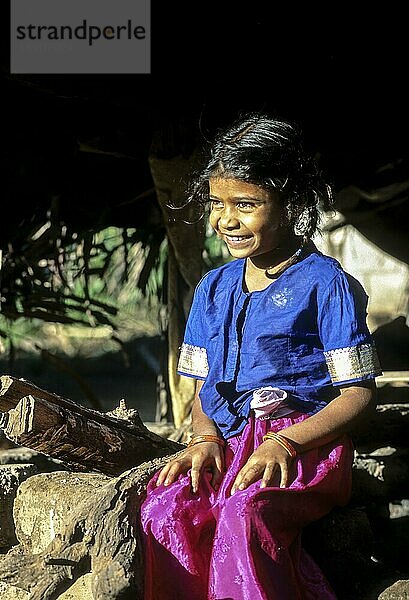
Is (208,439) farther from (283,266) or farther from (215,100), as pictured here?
(215,100)

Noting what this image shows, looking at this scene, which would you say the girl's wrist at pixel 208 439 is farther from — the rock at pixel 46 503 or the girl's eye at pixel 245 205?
the girl's eye at pixel 245 205

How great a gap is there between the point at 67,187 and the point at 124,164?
380 millimetres

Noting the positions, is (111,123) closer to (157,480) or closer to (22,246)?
(22,246)

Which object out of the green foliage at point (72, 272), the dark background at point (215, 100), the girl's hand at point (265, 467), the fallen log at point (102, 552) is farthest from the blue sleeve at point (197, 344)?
the green foliage at point (72, 272)

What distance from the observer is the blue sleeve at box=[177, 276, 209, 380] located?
2.49 metres

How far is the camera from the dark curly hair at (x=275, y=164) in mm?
2291

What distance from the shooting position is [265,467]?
2.08m

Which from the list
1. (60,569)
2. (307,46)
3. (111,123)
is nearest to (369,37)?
(307,46)

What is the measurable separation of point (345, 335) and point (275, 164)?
0.47 m

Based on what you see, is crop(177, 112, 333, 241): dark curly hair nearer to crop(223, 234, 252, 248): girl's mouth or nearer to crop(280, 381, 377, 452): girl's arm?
crop(223, 234, 252, 248): girl's mouth

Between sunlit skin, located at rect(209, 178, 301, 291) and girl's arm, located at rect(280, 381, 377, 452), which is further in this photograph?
sunlit skin, located at rect(209, 178, 301, 291)

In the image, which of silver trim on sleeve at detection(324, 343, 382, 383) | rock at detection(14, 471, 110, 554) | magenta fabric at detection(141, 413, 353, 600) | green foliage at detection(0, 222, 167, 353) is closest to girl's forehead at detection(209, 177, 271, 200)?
silver trim on sleeve at detection(324, 343, 382, 383)

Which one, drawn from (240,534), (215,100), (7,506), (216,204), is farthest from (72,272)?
(240,534)

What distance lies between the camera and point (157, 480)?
2188 mm
